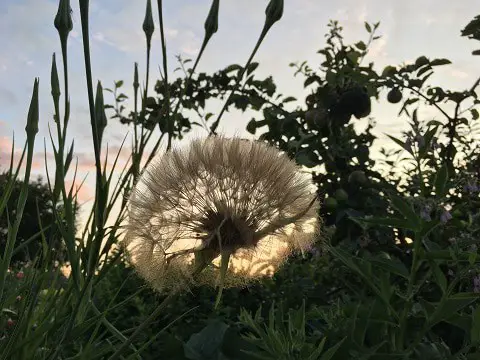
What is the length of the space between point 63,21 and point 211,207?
0.57 meters

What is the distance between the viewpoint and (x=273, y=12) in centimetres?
135

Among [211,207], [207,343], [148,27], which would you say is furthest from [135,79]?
[207,343]

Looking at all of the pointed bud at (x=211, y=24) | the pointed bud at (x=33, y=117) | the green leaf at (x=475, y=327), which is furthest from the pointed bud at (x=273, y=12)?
the green leaf at (x=475, y=327)

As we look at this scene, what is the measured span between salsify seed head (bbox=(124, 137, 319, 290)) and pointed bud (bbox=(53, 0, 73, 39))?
0.41 metres

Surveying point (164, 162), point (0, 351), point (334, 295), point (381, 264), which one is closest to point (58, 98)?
point (164, 162)

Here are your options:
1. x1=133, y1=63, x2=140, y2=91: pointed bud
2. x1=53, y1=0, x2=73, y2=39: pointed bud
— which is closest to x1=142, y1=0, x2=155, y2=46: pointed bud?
x1=133, y1=63, x2=140, y2=91: pointed bud

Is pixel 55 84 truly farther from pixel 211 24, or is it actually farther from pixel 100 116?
pixel 211 24

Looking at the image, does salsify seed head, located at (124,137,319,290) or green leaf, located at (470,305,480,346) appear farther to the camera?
salsify seed head, located at (124,137,319,290)

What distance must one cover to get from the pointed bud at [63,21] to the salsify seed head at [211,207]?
1.36 feet

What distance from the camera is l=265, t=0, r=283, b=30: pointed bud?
1351 mm

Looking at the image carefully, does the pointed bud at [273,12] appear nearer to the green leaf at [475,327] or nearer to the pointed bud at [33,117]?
the pointed bud at [33,117]

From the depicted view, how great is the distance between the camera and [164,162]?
1.57 m

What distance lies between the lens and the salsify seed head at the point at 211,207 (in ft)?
4.93

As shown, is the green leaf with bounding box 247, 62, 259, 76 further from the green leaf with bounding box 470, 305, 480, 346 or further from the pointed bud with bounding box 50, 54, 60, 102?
the green leaf with bounding box 470, 305, 480, 346
